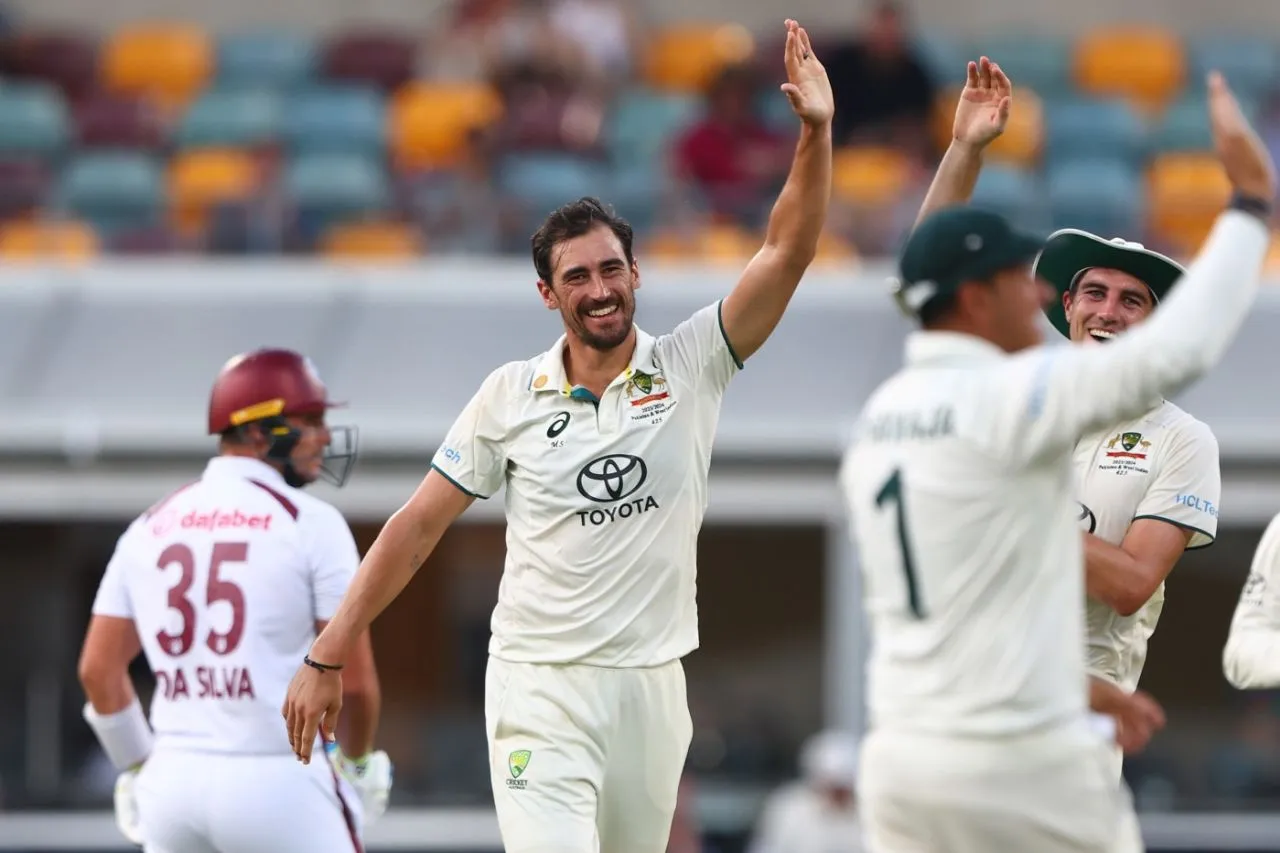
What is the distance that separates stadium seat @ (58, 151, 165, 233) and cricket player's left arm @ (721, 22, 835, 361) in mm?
9769

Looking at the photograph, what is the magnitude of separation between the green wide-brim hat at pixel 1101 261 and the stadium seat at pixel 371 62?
11.9m

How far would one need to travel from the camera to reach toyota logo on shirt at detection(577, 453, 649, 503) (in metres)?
5.82

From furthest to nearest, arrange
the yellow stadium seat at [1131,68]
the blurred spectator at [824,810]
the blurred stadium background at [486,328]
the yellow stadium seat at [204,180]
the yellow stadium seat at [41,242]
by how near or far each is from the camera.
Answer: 1. the yellow stadium seat at [1131,68]
2. the yellow stadium seat at [204,180]
3. the yellow stadium seat at [41,242]
4. the blurred stadium background at [486,328]
5. the blurred spectator at [824,810]

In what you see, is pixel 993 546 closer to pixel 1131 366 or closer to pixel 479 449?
pixel 1131 366

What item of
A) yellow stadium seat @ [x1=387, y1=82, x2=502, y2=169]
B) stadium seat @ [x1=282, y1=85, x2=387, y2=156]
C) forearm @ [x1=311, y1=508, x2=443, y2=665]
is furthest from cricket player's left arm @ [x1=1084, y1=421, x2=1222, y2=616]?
stadium seat @ [x1=282, y1=85, x2=387, y2=156]

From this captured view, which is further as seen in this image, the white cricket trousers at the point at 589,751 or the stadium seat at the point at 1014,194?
the stadium seat at the point at 1014,194

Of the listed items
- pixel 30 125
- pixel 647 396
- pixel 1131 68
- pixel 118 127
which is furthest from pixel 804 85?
pixel 1131 68

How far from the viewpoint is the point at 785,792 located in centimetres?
1192

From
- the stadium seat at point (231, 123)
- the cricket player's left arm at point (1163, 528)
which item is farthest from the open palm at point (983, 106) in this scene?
the stadium seat at point (231, 123)

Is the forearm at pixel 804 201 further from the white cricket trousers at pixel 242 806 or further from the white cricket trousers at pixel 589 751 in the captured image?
the white cricket trousers at pixel 242 806

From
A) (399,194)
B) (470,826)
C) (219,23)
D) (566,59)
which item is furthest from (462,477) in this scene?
(219,23)

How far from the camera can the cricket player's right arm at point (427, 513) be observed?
5.80 meters

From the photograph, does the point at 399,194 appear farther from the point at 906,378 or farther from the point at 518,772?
the point at 906,378

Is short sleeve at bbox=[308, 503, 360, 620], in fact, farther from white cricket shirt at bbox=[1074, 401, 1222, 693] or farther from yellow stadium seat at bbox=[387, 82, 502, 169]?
yellow stadium seat at bbox=[387, 82, 502, 169]
